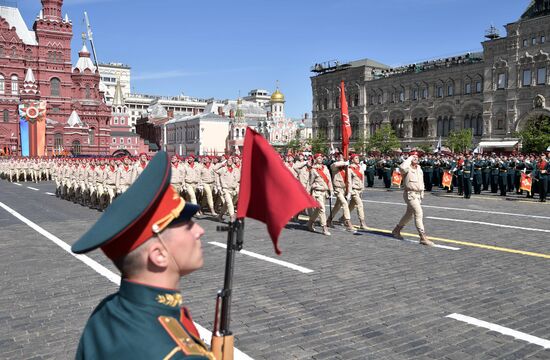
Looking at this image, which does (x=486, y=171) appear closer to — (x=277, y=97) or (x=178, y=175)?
(x=178, y=175)

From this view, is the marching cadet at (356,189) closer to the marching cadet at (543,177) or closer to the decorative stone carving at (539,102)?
the marching cadet at (543,177)

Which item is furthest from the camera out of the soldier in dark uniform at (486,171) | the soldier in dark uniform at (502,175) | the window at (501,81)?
the window at (501,81)

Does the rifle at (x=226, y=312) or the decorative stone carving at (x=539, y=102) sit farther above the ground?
the decorative stone carving at (x=539, y=102)

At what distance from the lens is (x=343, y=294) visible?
6645 mm

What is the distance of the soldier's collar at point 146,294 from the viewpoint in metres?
1.78

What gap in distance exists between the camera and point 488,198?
20.2 m

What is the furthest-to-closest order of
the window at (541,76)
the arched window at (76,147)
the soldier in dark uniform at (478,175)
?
the arched window at (76,147), the window at (541,76), the soldier in dark uniform at (478,175)

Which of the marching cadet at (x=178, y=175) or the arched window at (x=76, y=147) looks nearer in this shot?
the marching cadet at (x=178, y=175)

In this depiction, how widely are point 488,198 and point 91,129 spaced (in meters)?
61.4

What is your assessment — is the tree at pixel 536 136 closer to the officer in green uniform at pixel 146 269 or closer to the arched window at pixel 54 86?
the officer in green uniform at pixel 146 269

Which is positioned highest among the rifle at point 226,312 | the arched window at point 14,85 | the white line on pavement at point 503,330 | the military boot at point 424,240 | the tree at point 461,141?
the arched window at point 14,85

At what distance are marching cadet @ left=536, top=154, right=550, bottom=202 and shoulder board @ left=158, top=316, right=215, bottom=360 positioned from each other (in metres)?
19.6

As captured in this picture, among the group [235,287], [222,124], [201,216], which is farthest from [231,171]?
[222,124]

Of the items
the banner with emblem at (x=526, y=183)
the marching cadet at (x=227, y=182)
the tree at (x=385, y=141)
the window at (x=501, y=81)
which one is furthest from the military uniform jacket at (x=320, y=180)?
the tree at (x=385, y=141)
